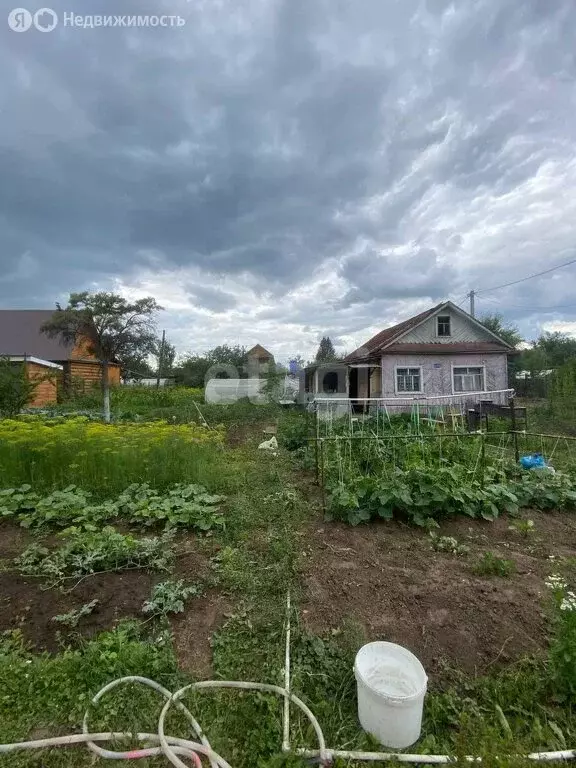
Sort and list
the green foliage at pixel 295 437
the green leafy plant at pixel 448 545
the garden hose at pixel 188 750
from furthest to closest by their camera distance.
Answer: the green foliage at pixel 295 437
the green leafy plant at pixel 448 545
the garden hose at pixel 188 750

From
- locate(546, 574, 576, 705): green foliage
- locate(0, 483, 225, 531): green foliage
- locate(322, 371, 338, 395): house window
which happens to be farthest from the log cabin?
locate(546, 574, 576, 705): green foliage

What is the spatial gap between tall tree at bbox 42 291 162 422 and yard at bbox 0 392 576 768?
26.1 feet

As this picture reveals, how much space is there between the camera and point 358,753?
5.14 ft

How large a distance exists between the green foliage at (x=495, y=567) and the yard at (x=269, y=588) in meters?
0.01

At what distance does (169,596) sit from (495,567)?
2.45 meters

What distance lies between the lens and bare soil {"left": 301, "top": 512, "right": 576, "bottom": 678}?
221 cm

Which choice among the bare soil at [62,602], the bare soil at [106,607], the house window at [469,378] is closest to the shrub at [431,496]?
the bare soil at [106,607]

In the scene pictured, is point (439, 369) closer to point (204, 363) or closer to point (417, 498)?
point (417, 498)

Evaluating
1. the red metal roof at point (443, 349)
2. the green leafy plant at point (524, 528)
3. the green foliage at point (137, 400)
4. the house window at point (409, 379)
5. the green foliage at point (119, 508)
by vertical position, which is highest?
the red metal roof at point (443, 349)

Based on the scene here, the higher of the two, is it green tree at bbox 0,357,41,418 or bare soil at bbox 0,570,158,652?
green tree at bbox 0,357,41,418

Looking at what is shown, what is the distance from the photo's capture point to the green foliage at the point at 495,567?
2902 mm

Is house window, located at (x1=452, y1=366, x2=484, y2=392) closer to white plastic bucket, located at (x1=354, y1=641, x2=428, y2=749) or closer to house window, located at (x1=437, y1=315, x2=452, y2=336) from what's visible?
house window, located at (x1=437, y1=315, x2=452, y2=336)

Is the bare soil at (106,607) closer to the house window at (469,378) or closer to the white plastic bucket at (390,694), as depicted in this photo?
the white plastic bucket at (390,694)

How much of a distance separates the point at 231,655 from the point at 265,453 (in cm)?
538
